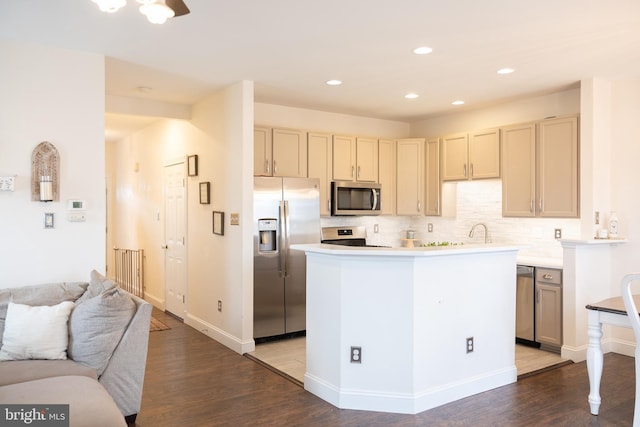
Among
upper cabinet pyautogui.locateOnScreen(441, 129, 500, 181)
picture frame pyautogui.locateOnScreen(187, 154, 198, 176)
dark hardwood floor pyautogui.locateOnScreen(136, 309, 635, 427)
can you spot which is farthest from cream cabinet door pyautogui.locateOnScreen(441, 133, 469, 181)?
picture frame pyautogui.locateOnScreen(187, 154, 198, 176)

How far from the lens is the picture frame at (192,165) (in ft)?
18.9

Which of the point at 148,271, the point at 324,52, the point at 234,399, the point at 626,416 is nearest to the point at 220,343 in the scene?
the point at 234,399

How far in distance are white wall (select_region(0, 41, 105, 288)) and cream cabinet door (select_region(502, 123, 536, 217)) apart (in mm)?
4154

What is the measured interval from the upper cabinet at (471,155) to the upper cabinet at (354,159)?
90 cm

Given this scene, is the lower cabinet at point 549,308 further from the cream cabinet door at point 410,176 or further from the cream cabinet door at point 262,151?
the cream cabinet door at point 262,151

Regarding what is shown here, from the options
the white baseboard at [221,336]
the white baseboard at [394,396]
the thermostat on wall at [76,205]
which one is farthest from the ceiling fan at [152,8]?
the white baseboard at [221,336]

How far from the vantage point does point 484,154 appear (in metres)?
5.61

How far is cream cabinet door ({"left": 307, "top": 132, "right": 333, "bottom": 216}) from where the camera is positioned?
580cm

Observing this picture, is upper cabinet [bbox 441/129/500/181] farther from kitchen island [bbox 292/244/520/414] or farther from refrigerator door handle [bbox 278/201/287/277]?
refrigerator door handle [bbox 278/201/287/277]

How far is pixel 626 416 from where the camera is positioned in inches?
129

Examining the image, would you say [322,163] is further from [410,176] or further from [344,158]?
[410,176]

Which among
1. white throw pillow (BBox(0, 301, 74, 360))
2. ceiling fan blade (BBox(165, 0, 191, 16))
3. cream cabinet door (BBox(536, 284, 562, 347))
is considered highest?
ceiling fan blade (BBox(165, 0, 191, 16))

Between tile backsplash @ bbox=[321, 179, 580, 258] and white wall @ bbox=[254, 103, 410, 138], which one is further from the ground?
white wall @ bbox=[254, 103, 410, 138]

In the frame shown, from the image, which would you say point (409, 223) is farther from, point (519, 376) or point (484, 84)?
point (519, 376)
